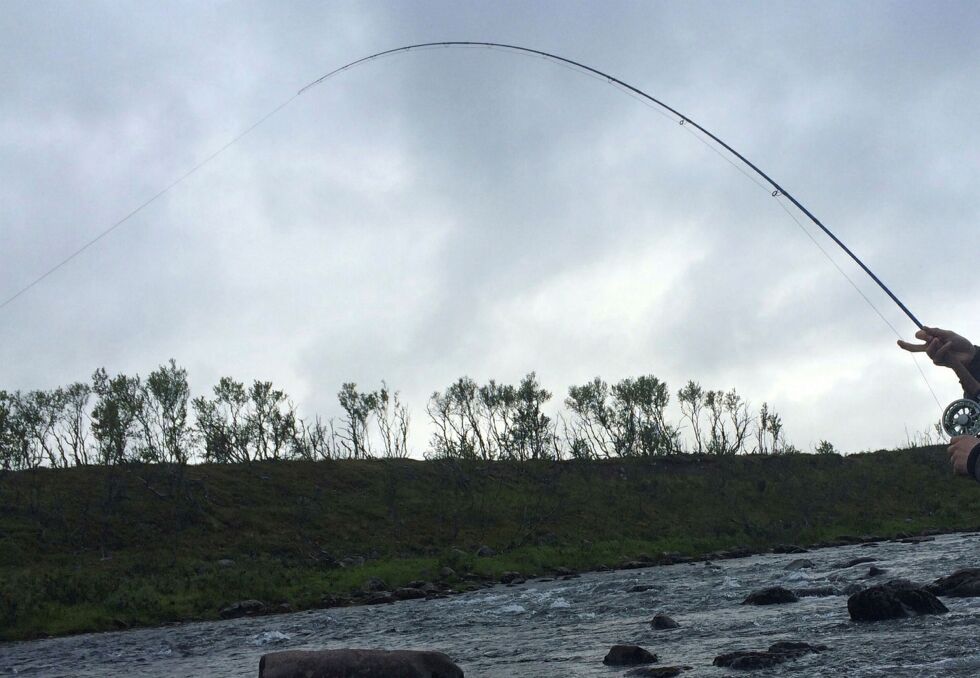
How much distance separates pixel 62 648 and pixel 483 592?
10633 millimetres

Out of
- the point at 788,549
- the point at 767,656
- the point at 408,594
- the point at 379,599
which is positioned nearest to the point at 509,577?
the point at 408,594

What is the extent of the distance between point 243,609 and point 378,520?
21.5 metres

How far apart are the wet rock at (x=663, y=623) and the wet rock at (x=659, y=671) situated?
390cm

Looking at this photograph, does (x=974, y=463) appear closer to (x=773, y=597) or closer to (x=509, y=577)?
(x=773, y=597)

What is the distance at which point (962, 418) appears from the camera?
228 inches

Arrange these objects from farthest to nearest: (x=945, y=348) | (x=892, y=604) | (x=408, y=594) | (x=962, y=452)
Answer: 1. (x=408, y=594)
2. (x=892, y=604)
3. (x=945, y=348)
4. (x=962, y=452)

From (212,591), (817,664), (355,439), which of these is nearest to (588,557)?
(212,591)

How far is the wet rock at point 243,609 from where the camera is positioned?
2153 cm

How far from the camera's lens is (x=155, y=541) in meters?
36.7

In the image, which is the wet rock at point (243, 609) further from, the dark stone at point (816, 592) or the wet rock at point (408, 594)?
the dark stone at point (816, 592)

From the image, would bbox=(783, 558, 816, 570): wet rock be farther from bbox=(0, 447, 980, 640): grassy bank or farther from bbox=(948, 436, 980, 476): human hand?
bbox=(948, 436, 980, 476): human hand

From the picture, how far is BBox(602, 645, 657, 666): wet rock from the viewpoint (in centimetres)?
944

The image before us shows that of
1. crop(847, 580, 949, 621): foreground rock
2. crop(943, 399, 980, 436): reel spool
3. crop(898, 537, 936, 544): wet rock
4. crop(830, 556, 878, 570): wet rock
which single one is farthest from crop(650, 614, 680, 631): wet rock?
crop(898, 537, 936, 544): wet rock

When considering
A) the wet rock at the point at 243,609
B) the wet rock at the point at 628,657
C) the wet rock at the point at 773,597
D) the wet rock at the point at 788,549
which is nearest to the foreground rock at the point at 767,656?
the wet rock at the point at 628,657
